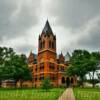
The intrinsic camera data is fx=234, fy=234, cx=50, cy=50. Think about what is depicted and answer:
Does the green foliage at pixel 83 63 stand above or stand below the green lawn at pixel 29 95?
above

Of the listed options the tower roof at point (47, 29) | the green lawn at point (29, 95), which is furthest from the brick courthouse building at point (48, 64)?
the green lawn at point (29, 95)

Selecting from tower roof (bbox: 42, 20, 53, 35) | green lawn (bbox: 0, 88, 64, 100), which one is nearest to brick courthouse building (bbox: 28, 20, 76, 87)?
tower roof (bbox: 42, 20, 53, 35)

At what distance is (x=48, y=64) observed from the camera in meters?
90.6

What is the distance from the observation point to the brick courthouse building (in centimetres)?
9081

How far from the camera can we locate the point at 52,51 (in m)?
94.9

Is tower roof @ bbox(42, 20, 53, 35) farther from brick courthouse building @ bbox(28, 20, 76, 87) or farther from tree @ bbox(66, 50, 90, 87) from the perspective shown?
tree @ bbox(66, 50, 90, 87)

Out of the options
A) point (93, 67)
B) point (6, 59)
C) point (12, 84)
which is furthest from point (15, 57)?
point (12, 84)

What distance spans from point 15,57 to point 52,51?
77.5 feet

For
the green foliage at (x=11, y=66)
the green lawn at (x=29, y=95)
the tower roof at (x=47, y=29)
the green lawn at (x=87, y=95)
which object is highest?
the tower roof at (x=47, y=29)

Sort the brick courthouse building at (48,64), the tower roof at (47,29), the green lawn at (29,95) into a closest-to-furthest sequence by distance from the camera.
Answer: the green lawn at (29,95) < the brick courthouse building at (48,64) < the tower roof at (47,29)

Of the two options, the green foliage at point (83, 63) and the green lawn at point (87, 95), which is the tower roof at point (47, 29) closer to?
the green foliage at point (83, 63)

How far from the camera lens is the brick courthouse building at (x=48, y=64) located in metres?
90.8

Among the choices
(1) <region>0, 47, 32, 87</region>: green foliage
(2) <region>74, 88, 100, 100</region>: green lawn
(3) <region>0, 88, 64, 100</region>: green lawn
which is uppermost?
(1) <region>0, 47, 32, 87</region>: green foliage

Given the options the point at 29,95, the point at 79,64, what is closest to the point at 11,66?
the point at 79,64
